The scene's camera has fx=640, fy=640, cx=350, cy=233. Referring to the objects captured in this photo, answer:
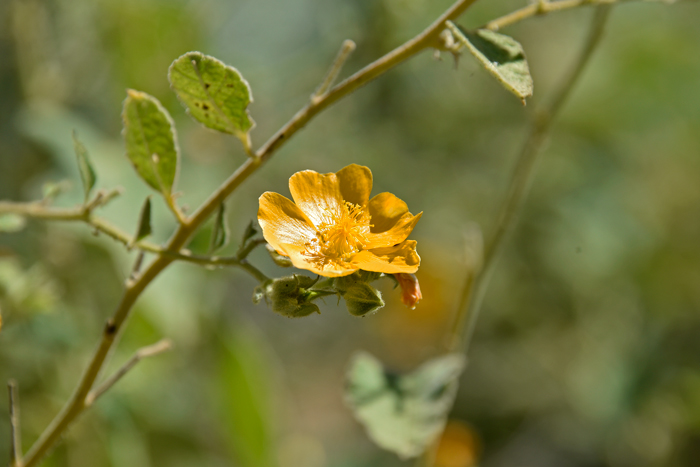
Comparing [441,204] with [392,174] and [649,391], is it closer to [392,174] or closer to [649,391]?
[392,174]

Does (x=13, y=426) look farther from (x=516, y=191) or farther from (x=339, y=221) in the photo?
(x=516, y=191)

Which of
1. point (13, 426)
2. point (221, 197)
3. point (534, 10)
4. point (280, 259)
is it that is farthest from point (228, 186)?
point (534, 10)

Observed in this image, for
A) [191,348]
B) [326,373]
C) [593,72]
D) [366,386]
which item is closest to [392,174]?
[593,72]

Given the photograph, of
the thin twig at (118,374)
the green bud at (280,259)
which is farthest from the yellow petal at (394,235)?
the thin twig at (118,374)

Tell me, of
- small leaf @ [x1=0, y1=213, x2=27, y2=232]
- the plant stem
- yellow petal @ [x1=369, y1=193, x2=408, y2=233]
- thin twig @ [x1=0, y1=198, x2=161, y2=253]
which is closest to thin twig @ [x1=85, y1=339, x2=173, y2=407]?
the plant stem

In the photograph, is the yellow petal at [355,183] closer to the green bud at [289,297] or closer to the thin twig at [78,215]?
the green bud at [289,297]

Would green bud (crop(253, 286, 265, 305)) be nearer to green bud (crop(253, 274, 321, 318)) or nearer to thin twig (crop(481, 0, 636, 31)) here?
green bud (crop(253, 274, 321, 318))
